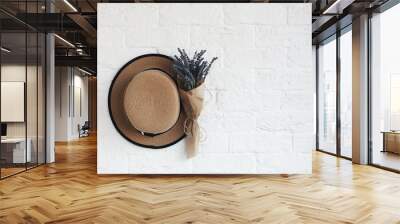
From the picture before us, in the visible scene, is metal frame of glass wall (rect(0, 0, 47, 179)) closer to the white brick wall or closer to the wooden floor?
the wooden floor

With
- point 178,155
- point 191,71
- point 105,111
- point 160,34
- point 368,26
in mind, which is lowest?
point 178,155

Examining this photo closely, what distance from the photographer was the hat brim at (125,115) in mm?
4336

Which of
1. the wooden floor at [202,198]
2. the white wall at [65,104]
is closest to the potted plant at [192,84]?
the wooden floor at [202,198]

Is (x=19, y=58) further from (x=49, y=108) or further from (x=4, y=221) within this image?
(x=4, y=221)

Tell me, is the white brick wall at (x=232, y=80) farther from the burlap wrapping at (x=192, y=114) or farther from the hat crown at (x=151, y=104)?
the hat crown at (x=151, y=104)

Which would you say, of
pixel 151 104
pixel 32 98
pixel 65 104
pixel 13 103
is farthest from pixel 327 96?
pixel 65 104

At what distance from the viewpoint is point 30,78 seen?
17.6ft

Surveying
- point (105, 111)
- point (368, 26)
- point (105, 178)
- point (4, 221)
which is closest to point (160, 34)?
point (105, 111)

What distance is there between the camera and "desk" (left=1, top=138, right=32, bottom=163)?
4693 millimetres

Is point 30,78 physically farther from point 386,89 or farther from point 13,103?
point 386,89

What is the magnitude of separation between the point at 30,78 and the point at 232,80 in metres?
3.08

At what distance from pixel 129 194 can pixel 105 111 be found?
124cm

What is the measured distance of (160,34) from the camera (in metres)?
4.41

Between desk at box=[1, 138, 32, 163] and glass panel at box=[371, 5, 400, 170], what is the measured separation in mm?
5384
